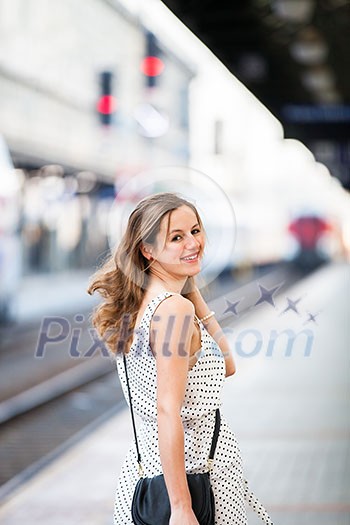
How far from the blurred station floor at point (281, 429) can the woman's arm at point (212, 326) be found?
1.99 feet

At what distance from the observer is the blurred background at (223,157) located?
3533 millimetres

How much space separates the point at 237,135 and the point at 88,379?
5308mm

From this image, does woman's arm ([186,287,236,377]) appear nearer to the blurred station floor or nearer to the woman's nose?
the woman's nose

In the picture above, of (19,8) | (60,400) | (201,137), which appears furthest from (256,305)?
(60,400)

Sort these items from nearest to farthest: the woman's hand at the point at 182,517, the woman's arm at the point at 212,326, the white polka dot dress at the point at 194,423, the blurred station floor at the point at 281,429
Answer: the woman's hand at the point at 182,517, the white polka dot dress at the point at 194,423, the woman's arm at the point at 212,326, the blurred station floor at the point at 281,429

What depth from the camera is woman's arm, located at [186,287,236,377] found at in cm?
240

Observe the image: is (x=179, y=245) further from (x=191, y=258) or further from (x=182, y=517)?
(x=182, y=517)

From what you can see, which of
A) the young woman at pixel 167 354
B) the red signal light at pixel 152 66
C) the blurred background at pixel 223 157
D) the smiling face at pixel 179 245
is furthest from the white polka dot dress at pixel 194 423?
the red signal light at pixel 152 66

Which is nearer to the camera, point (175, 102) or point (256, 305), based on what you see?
point (256, 305)

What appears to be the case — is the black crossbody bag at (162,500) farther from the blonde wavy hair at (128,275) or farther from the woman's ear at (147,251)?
the woman's ear at (147,251)

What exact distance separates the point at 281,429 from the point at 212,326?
2937 millimetres

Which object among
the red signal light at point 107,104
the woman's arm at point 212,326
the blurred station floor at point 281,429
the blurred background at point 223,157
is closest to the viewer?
the woman's arm at point 212,326

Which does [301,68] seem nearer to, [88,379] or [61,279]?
[61,279]

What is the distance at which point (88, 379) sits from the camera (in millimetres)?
8734
